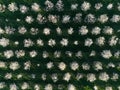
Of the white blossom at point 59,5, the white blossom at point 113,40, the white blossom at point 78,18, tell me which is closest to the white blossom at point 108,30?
the white blossom at point 113,40

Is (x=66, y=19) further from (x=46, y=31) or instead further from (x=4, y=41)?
(x=4, y=41)

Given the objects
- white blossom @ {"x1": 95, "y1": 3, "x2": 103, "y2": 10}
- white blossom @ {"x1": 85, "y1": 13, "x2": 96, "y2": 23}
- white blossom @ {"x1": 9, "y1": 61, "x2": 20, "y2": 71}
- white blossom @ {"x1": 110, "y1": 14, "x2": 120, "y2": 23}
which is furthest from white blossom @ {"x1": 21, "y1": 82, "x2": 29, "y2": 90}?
white blossom @ {"x1": 110, "y1": 14, "x2": 120, "y2": 23}

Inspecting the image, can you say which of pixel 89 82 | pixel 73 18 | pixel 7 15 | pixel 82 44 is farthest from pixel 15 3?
pixel 89 82

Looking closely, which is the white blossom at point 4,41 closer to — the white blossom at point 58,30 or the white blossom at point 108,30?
the white blossom at point 58,30

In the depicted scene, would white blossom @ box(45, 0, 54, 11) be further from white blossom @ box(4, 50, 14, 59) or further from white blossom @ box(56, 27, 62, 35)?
white blossom @ box(4, 50, 14, 59)

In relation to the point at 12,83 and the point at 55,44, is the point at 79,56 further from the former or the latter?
the point at 12,83

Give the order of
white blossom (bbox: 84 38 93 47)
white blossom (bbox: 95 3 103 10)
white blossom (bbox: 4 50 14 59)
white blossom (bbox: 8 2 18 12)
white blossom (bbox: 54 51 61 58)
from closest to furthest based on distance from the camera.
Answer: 1. white blossom (bbox: 95 3 103 10)
2. white blossom (bbox: 84 38 93 47)
3. white blossom (bbox: 54 51 61 58)
4. white blossom (bbox: 8 2 18 12)
5. white blossom (bbox: 4 50 14 59)

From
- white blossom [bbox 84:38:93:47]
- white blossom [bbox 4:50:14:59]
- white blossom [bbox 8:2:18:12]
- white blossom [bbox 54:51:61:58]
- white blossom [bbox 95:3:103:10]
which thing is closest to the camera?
white blossom [bbox 95:3:103:10]

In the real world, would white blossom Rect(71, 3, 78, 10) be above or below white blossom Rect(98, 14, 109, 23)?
above

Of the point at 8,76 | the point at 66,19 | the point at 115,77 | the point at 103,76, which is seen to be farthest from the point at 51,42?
the point at 115,77
